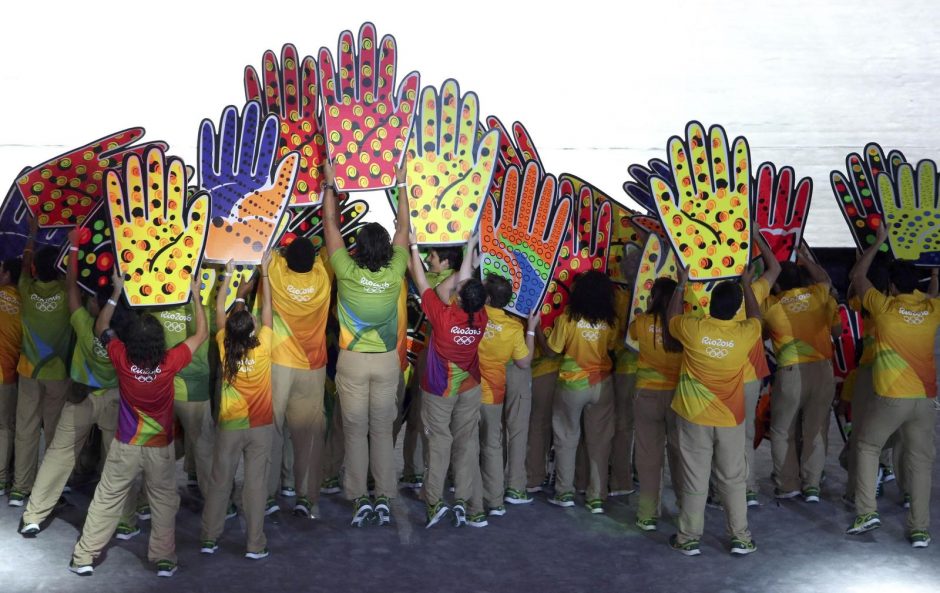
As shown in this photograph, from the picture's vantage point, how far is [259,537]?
5.66 meters

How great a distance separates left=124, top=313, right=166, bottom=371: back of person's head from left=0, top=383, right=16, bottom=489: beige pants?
1672 millimetres

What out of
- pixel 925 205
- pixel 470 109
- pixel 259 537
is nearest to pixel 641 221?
pixel 470 109

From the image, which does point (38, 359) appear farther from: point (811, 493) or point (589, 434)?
point (811, 493)

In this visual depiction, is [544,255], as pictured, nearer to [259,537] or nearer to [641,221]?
[641,221]

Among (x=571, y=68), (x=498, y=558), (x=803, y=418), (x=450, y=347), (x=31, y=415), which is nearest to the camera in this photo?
(x=498, y=558)

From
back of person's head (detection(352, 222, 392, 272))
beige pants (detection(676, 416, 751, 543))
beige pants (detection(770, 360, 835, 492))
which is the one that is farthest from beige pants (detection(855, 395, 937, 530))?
back of person's head (detection(352, 222, 392, 272))

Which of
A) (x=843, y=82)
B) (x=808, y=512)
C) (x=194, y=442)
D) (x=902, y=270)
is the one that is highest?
(x=843, y=82)

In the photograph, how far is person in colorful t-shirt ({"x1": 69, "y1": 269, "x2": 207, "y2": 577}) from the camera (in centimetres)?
517

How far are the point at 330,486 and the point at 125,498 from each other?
1516mm

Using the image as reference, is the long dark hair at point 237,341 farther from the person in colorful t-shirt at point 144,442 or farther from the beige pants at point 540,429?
the beige pants at point 540,429

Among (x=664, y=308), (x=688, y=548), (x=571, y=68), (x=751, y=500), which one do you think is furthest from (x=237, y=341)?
(x=571, y=68)

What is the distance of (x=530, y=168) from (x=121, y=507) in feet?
9.71

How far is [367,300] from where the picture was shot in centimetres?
597

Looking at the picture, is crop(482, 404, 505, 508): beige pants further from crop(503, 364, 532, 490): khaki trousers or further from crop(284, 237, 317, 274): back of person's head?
crop(284, 237, 317, 274): back of person's head
